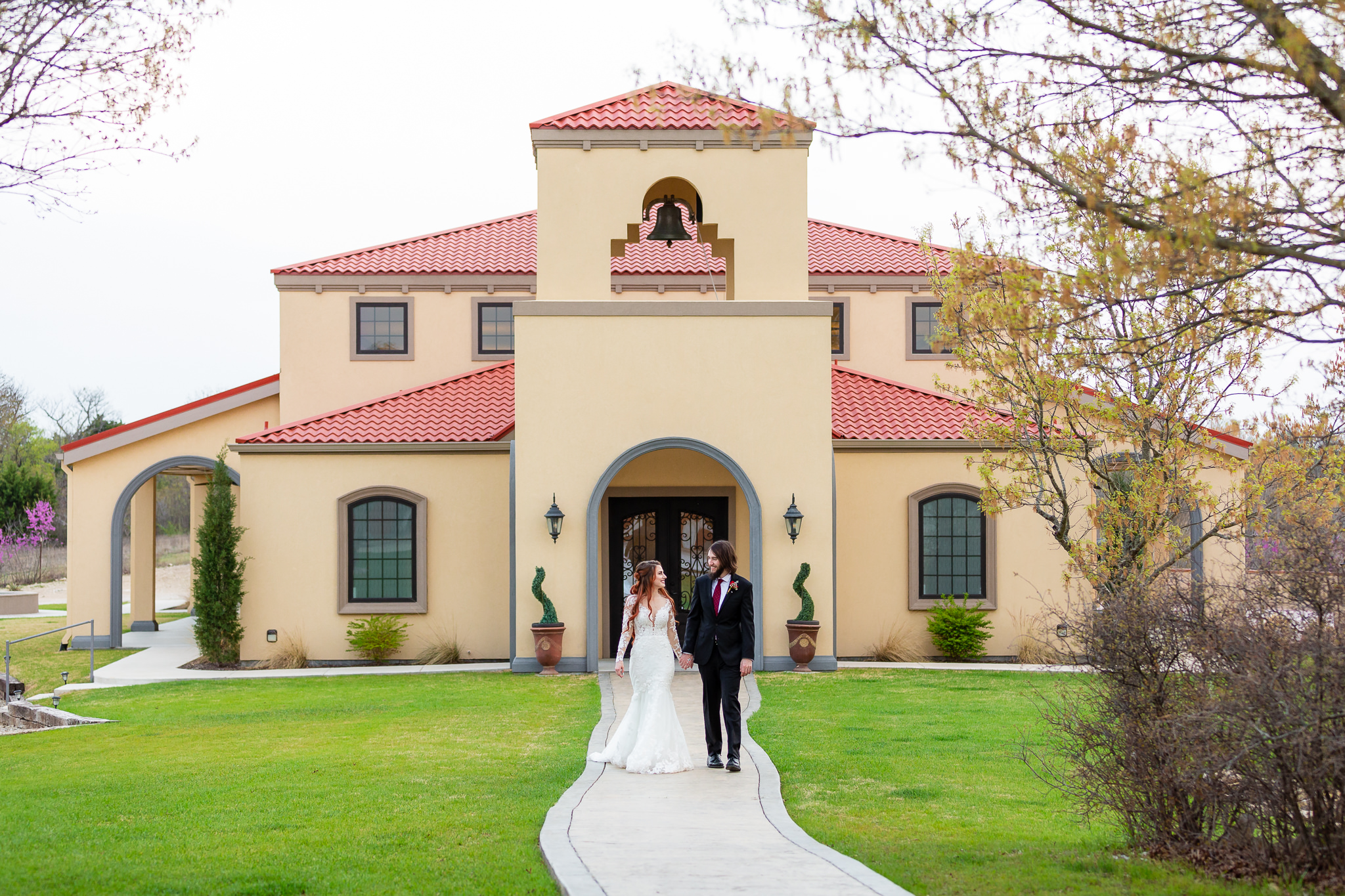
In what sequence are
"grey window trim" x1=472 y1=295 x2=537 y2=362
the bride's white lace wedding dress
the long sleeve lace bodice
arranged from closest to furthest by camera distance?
the bride's white lace wedding dress, the long sleeve lace bodice, "grey window trim" x1=472 y1=295 x2=537 y2=362

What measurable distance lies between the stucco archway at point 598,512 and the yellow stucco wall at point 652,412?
0.33 ft

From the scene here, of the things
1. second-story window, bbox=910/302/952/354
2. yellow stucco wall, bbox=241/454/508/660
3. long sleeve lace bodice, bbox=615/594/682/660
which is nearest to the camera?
long sleeve lace bodice, bbox=615/594/682/660

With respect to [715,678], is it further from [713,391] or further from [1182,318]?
[713,391]

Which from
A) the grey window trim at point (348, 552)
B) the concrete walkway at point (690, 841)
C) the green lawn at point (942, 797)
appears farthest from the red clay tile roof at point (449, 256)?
the concrete walkway at point (690, 841)

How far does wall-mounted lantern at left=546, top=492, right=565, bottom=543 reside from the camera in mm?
16750

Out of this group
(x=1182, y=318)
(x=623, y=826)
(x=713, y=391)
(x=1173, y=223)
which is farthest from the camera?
(x=713, y=391)

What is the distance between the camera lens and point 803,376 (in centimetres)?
1711

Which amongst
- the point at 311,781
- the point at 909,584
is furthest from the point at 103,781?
the point at 909,584

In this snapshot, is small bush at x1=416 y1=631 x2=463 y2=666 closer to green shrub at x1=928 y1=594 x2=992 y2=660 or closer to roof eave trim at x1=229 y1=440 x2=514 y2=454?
roof eave trim at x1=229 y1=440 x2=514 y2=454

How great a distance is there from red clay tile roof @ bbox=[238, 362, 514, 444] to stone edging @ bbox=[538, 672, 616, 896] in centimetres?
938

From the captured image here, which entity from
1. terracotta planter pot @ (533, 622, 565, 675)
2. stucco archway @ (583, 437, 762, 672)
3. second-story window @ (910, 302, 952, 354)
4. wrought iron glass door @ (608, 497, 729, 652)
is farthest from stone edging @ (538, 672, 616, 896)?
second-story window @ (910, 302, 952, 354)

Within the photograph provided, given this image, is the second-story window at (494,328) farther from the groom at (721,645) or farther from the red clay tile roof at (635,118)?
the groom at (721,645)

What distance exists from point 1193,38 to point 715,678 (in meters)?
6.17

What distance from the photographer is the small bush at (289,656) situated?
18.9 metres
